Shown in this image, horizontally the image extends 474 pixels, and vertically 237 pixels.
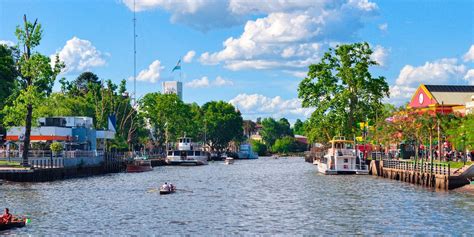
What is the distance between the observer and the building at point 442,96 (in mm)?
155750

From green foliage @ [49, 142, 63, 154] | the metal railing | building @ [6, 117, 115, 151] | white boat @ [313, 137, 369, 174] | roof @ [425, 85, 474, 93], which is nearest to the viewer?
the metal railing

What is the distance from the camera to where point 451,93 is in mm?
163000

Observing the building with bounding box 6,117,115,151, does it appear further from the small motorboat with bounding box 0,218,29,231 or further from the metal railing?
the small motorboat with bounding box 0,218,29,231

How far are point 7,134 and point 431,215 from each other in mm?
78685

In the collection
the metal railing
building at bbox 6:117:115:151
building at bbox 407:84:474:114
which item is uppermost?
building at bbox 407:84:474:114

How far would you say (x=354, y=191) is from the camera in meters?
80.5

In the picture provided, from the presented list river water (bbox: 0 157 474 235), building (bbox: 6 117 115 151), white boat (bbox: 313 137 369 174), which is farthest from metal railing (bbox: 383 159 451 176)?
building (bbox: 6 117 115 151)

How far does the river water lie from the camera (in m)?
49.3

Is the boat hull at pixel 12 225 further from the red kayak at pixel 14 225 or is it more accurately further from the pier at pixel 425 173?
the pier at pixel 425 173

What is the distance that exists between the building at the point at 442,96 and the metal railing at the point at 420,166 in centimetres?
4818

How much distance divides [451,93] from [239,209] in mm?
111903

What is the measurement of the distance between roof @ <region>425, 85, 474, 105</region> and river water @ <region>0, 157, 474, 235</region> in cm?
7198

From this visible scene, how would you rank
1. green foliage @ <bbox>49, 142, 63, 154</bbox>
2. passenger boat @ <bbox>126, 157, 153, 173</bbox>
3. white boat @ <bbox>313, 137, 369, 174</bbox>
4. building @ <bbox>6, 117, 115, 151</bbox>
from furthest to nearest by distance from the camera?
passenger boat @ <bbox>126, 157, 153, 173</bbox>, building @ <bbox>6, 117, 115, 151</bbox>, white boat @ <bbox>313, 137, 369, 174</bbox>, green foliage @ <bbox>49, 142, 63, 154</bbox>

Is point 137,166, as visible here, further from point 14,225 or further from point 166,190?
point 14,225
